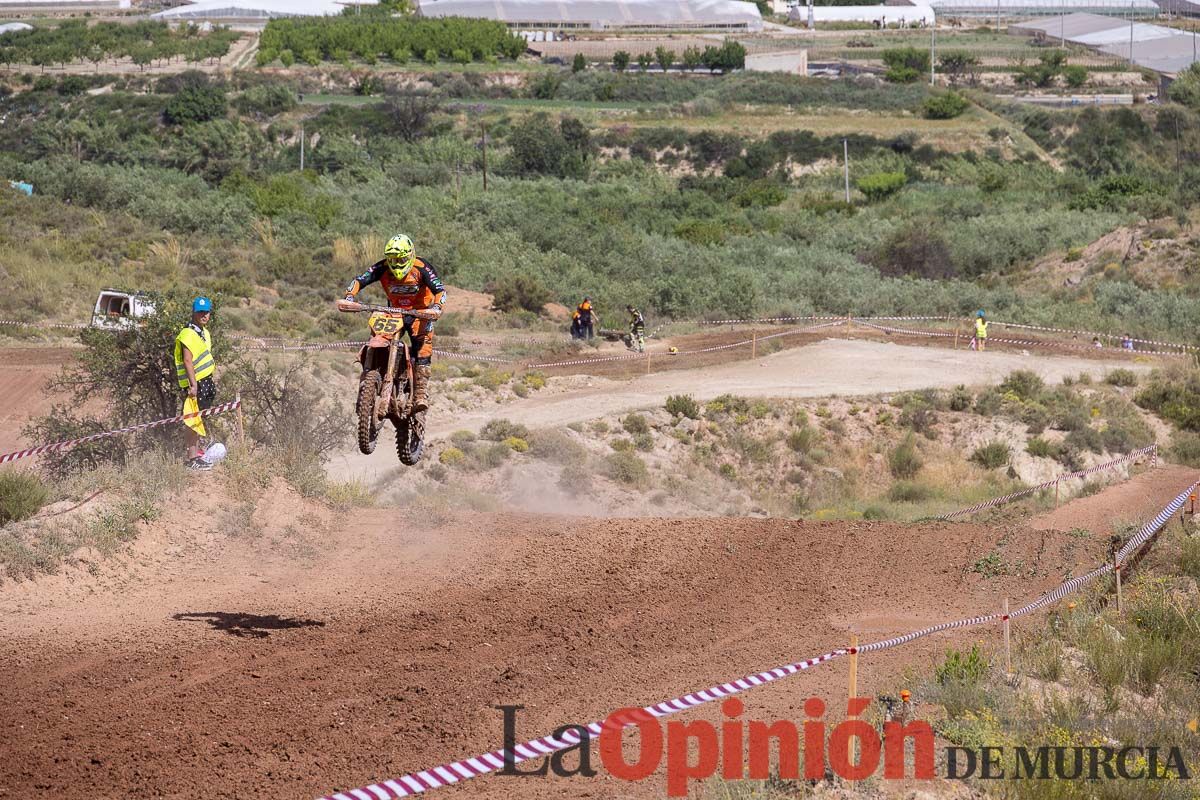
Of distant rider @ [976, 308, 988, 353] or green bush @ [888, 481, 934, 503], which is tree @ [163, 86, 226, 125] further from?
green bush @ [888, 481, 934, 503]

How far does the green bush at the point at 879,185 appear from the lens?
78062mm

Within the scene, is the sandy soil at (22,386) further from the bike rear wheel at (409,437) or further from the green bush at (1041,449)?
the green bush at (1041,449)

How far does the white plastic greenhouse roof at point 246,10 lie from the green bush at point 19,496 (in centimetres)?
12860

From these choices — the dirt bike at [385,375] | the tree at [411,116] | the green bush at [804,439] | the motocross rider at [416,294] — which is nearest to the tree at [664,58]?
the tree at [411,116]

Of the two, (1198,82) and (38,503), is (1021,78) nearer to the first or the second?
(1198,82)

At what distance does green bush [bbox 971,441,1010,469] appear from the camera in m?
29.9

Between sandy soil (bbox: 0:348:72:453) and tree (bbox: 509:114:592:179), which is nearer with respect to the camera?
sandy soil (bbox: 0:348:72:453)

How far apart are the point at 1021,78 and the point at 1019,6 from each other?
46.6m

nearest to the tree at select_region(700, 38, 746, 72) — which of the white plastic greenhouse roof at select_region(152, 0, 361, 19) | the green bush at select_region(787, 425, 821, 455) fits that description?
the white plastic greenhouse roof at select_region(152, 0, 361, 19)

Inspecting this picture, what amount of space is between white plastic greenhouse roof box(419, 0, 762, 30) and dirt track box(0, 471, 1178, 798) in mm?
126086

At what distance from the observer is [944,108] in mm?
97938

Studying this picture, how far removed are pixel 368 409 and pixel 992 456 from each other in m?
20.5

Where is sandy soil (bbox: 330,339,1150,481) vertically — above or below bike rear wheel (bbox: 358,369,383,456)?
below

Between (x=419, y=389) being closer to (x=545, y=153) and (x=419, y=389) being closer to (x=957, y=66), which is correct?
(x=545, y=153)
